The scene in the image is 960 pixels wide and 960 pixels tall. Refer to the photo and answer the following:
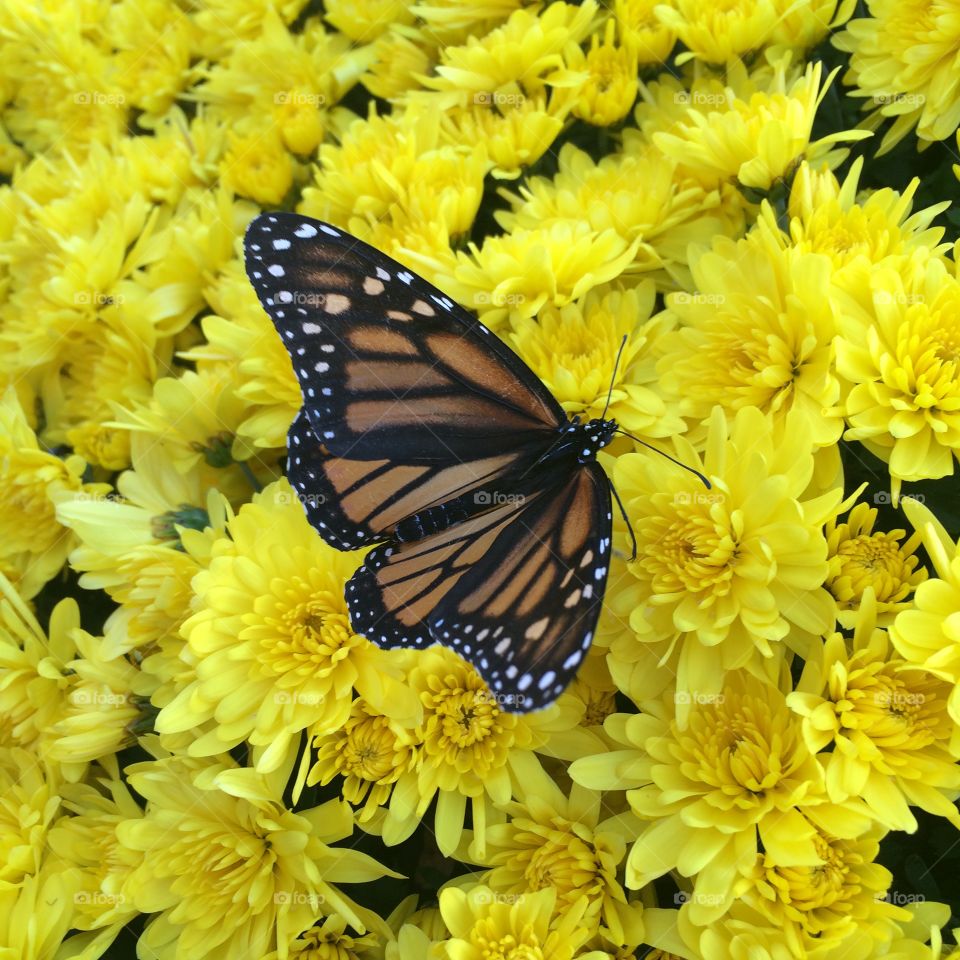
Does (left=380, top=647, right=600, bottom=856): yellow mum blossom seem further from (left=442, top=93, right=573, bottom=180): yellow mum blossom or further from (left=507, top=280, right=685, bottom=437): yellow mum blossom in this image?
(left=442, top=93, right=573, bottom=180): yellow mum blossom

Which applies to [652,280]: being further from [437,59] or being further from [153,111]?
[153,111]

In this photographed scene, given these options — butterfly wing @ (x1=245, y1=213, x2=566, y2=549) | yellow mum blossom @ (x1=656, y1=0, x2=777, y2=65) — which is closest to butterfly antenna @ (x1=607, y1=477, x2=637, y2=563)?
butterfly wing @ (x1=245, y1=213, x2=566, y2=549)

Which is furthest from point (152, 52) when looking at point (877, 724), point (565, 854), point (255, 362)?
point (877, 724)

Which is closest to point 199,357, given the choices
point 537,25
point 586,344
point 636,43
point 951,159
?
point 586,344
